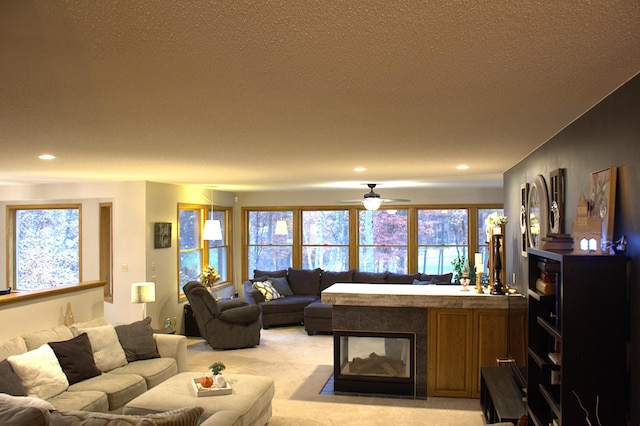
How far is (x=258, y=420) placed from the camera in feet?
14.5

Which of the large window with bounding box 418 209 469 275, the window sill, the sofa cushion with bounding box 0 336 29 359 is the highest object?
the large window with bounding box 418 209 469 275

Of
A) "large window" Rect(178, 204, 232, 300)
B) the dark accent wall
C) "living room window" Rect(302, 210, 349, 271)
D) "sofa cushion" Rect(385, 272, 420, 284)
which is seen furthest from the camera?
"living room window" Rect(302, 210, 349, 271)

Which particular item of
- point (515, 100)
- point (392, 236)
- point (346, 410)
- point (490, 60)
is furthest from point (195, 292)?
point (490, 60)

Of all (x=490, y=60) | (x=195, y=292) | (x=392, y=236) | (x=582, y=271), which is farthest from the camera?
(x=392, y=236)

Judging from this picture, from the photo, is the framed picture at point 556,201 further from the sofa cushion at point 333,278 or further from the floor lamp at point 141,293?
the sofa cushion at point 333,278

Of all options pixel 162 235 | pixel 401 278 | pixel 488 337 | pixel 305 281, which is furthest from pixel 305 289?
pixel 488 337

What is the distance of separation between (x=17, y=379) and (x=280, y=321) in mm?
5353

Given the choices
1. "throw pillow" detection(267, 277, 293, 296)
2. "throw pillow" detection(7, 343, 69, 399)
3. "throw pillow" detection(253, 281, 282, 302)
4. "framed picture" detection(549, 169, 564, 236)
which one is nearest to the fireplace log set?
"framed picture" detection(549, 169, 564, 236)

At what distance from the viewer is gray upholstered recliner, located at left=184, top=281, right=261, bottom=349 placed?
7656mm

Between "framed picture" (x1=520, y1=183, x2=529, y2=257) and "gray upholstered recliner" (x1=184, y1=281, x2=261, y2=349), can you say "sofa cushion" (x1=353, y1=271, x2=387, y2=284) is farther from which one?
"framed picture" (x1=520, y1=183, x2=529, y2=257)

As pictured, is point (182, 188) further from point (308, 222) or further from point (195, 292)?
point (308, 222)

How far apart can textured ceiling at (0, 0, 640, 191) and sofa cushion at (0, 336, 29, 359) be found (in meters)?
1.59

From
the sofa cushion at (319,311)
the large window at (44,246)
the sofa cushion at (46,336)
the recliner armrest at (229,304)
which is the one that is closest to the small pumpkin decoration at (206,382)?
the sofa cushion at (46,336)

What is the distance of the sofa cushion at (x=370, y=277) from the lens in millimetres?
9578
